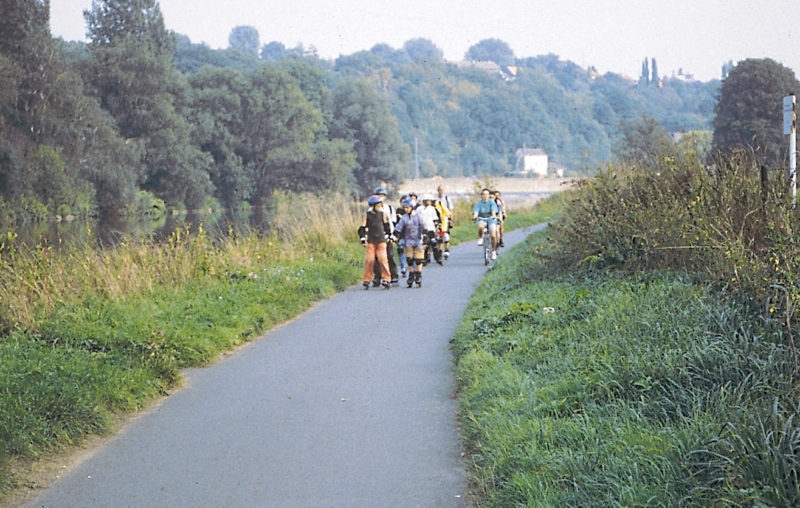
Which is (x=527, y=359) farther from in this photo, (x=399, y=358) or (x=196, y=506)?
(x=196, y=506)

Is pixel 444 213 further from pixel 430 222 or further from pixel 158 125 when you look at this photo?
pixel 158 125

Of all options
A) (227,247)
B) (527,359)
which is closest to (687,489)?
(527,359)

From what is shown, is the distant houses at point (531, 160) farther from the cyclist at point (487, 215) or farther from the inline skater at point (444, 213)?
the cyclist at point (487, 215)

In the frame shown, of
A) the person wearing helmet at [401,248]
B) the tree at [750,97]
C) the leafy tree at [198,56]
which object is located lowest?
the person wearing helmet at [401,248]

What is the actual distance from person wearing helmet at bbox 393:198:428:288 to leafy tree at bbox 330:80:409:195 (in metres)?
64.0

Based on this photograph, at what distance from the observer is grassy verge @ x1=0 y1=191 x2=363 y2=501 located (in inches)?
269

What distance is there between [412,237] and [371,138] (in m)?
66.2

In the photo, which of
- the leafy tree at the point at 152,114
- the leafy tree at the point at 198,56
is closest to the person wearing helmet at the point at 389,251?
the leafy tree at the point at 152,114

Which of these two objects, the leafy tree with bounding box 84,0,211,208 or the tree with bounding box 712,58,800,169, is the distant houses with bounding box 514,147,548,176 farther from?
the leafy tree with bounding box 84,0,211,208

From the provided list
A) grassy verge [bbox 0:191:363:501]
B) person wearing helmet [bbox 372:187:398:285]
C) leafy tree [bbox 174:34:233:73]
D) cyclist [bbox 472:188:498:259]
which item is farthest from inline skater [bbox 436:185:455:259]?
leafy tree [bbox 174:34:233:73]

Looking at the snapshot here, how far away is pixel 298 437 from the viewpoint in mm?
6617

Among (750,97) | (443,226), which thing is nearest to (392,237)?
(443,226)

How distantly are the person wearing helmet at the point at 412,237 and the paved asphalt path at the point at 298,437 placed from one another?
5.75 metres

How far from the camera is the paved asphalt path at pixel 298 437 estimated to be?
17.9 feet
